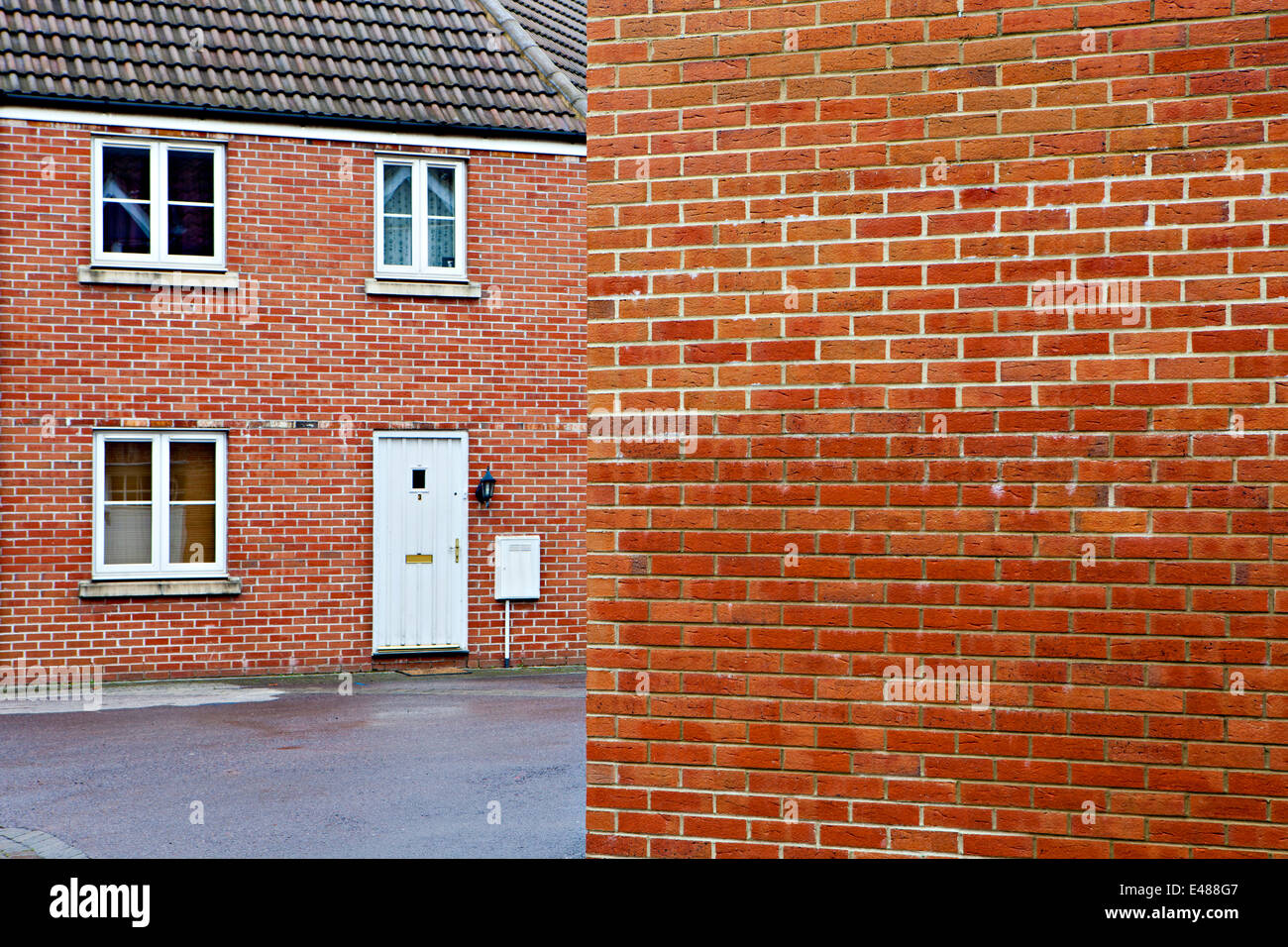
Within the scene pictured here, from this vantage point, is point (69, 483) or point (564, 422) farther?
point (564, 422)

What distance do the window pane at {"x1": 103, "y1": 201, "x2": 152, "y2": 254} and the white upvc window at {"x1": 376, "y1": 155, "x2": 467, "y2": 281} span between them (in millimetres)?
2494

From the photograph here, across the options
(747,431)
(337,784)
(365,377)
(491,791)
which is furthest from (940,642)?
(365,377)

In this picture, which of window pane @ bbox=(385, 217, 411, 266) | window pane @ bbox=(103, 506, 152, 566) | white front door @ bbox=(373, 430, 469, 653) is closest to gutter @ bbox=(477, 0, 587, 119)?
window pane @ bbox=(385, 217, 411, 266)

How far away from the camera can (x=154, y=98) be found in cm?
1456

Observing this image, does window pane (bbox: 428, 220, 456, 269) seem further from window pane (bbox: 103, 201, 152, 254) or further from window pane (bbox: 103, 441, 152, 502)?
window pane (bbox: 103, 441, 152, 502)

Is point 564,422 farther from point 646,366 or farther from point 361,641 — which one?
point 646,366

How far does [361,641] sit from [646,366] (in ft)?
38.5

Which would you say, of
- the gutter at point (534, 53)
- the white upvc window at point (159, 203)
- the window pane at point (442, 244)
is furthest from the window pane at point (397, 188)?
the gutter at point (534, 53)

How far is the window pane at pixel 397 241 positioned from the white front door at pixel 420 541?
1975 millimetres

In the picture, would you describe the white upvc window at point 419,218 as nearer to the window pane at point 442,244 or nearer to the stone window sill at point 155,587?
the window pane at point 442,244

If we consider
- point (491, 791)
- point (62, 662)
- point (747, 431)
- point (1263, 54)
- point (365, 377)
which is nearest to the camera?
point (1263, 54)

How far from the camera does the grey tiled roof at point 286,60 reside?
14648 millimetres

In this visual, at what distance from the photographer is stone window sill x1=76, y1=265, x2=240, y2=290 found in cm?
1441

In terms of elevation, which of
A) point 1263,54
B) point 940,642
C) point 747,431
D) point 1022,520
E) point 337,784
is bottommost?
point 337,784
